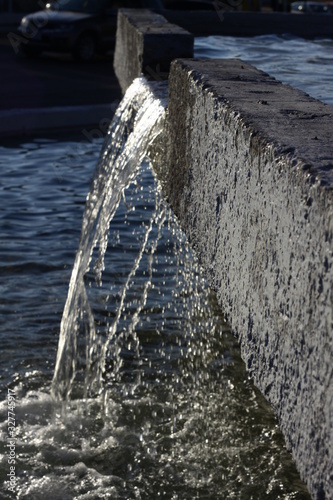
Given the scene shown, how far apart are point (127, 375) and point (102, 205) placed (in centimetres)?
101

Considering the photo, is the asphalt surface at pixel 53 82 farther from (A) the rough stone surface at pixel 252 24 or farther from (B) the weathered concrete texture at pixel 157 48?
(B) the weathered concrete texture at pixel 157 48

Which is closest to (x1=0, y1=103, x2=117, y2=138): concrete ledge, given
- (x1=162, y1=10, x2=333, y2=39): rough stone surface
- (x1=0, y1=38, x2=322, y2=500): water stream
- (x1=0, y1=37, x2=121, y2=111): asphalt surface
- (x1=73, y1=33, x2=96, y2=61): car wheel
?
(x1=0, y1=37, x2=121, y2=111): asphalt surface

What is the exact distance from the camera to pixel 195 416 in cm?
399

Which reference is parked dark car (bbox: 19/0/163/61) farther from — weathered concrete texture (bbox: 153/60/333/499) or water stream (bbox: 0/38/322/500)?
weathered concrete texture (bbox: 153/60/333/499)

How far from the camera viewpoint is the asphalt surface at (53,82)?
11672mm

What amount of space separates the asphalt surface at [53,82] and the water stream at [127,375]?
5381 millimetres

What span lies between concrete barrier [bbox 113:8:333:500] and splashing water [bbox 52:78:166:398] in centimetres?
82

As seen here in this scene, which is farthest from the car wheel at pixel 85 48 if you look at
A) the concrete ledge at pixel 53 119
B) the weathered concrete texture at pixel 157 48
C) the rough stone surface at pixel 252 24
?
the weathered concrete texture at pixel 157 48

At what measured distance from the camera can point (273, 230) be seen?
2152 mm

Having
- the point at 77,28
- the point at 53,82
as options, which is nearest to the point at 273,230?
the point at 53,82

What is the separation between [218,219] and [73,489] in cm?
133

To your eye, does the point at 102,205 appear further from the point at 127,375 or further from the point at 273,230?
the point at 273,230

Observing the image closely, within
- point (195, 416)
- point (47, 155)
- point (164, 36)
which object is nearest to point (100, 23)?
point (47, 155)

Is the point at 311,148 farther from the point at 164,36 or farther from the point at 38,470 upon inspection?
the point at 164,36
